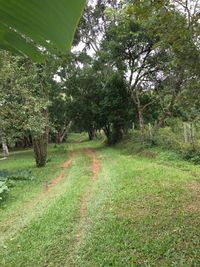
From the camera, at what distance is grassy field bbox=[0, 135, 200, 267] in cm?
350

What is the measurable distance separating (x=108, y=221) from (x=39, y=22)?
455 cm

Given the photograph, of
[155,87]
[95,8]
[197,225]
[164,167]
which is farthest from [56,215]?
[95,8]

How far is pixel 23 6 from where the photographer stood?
0.83ft

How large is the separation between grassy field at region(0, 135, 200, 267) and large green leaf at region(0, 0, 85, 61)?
3.33 meters

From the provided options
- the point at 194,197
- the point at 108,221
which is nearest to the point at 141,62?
the point at 194,197

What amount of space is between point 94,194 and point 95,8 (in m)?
12.4

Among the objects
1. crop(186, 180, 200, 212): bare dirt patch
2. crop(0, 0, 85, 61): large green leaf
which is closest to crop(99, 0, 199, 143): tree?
crop(186, 180, 200, 212): bare dirt patch

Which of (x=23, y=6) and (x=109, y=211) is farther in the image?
(x=109, y=211)

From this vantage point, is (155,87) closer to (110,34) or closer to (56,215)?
(110,34)

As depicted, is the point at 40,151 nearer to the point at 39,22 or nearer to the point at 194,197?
the point at 194,197

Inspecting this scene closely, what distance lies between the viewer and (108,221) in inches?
181

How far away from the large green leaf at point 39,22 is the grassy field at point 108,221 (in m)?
3.33

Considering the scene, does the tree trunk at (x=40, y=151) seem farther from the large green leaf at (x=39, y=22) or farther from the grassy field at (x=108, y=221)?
the large green leaf at (x=39, y=22)

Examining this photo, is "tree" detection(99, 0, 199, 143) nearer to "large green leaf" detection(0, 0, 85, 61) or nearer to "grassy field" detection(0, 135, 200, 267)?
"grassy field" detection(0, 135, 200, 267)
